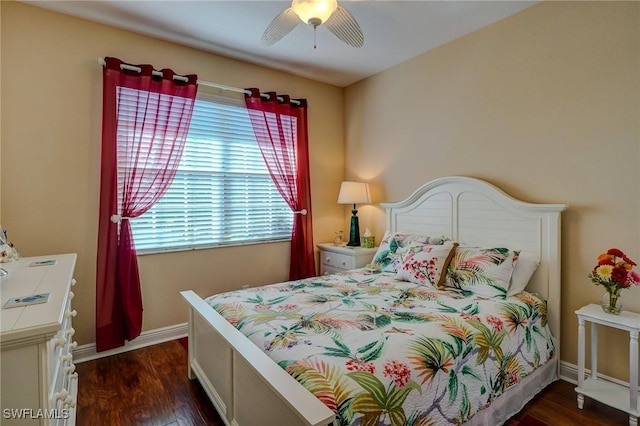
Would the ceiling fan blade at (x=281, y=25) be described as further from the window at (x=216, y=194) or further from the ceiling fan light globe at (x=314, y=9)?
the window at (x=216, y=194)

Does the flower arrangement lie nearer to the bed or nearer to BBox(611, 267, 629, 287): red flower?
BBox(611, 267, 629, 287): red flower

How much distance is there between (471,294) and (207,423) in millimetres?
1850

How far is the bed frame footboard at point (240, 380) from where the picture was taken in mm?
1104

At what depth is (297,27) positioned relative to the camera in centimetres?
265

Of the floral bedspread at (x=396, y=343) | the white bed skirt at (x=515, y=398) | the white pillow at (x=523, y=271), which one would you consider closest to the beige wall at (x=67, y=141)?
the floral bedspread at (x=396, y=343)

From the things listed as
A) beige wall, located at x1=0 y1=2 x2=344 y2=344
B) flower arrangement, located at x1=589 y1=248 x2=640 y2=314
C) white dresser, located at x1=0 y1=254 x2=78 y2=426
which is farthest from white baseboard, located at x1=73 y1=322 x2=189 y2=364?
flower arrangement, located at x1=589 y1=248 x2=640 y2=314

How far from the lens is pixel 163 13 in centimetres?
247

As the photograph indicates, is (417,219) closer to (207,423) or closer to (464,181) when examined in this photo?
(464,181)

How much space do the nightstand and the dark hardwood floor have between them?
1748 millimetres

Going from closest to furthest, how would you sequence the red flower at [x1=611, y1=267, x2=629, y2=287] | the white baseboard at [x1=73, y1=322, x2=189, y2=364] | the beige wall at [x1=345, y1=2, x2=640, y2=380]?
1. the red flower at [x1=611, y1=267, x2=629, y2=287]
2. the beige wall at [x1=345, y1=2, x2=640, y2=380]
3. the white baseboard at [x1=73, y1=322, x2=189, y2=364]

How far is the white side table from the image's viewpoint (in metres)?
1.76

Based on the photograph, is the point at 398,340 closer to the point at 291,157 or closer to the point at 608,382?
the point at 608,382

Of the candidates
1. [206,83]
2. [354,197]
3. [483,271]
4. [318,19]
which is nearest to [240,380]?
[483,271]

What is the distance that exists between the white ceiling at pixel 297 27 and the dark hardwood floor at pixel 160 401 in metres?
2.71
